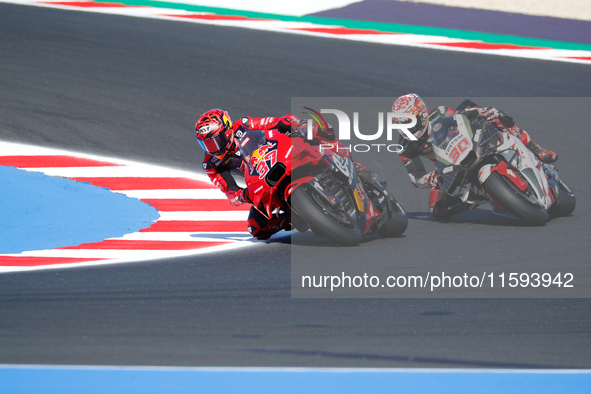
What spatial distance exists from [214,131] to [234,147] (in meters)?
0.28

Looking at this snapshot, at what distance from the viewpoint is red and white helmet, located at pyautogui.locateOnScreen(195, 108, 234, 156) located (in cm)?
667

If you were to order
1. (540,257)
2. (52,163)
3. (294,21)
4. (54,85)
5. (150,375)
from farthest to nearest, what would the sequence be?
1. (294,21)
2. (54,85)
3. (52,163)
4. (540,257)
5. (150,375)

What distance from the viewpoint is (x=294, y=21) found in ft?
48.3

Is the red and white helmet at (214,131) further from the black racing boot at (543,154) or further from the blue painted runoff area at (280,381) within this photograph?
the blue painted runoff area at (280,381)

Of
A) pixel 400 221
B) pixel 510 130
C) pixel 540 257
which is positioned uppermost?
pixel 510 130

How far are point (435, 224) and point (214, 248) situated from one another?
2168mm

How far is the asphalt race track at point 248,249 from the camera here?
14.1ft

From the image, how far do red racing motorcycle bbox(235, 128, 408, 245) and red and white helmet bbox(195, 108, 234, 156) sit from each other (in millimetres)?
113

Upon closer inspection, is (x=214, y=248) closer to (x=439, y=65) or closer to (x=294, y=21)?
(x=439, y=65)

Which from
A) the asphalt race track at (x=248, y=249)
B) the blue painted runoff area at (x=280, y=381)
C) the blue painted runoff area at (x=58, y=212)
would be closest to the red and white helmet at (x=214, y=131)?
the asphalt race track at (x=248, y=249)

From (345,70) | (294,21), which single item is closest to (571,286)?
(345,70)

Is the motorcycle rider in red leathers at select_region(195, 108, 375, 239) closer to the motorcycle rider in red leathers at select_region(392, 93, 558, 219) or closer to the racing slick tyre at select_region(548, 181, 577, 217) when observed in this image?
the motorcycle rider in red leathers at select_region(392, 93, 558, 219)

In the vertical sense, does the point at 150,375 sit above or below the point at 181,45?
below

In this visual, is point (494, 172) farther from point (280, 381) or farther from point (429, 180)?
point (280, 381)
